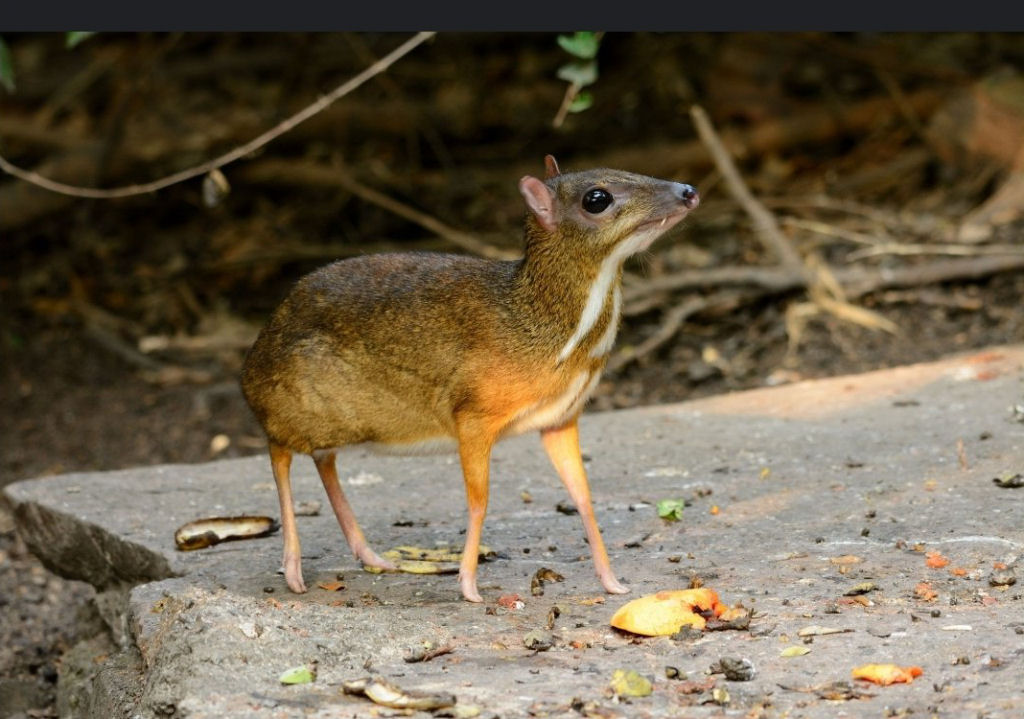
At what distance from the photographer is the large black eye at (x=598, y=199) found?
454 centimetres

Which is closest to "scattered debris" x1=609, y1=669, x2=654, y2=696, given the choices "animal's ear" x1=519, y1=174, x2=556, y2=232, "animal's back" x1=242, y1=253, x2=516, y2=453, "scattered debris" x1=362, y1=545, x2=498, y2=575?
"animal's back" x1=242, y1=253, x2=516, y2=453

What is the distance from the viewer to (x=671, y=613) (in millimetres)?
4246

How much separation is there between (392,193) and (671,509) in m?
6.28

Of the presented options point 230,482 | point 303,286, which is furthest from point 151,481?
point 303,286

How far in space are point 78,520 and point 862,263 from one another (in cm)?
579

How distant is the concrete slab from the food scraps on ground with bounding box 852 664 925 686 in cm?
4

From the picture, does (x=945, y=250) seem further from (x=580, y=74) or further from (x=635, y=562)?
(x=635, y=562)

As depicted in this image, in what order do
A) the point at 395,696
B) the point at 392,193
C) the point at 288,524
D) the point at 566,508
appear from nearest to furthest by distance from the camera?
1. the point at 395,696
2. the point at 288,524
3. the point at 566,508
4. the point at 392,193

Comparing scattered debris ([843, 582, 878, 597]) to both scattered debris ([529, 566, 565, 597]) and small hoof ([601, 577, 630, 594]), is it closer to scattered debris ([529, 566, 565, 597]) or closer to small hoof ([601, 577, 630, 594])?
small hoof ([601, 577, 630, 594])

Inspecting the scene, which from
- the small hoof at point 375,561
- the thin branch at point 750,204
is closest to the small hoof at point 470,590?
the small hoof at point 375,561

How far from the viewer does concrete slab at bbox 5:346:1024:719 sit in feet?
12.5

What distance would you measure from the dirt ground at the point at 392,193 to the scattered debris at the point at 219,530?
3395 mm

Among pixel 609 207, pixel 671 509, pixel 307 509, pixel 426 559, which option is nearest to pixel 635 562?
pixel 671 509

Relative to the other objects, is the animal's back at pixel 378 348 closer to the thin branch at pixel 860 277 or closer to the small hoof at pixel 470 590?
the small hoof at pixel 470 590
